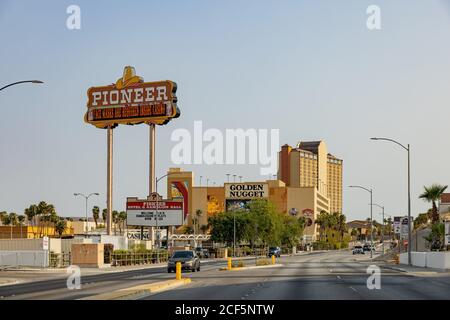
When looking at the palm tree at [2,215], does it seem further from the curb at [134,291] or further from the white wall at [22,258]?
the curb at [134,291]

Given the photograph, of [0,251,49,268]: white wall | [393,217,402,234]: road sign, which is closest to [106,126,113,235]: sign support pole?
[0,251,49,268]: white wall

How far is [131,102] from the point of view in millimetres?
106062

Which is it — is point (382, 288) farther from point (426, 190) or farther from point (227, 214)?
point (227, 214)

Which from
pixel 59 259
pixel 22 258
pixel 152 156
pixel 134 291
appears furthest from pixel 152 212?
pixel 134 291

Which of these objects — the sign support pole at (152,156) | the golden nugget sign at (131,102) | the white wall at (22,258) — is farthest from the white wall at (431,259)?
the sign support pole at (152,156)

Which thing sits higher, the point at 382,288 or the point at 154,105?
the point at 154,105

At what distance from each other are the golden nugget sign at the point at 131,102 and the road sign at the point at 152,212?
38.4 ft

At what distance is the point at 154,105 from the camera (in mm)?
104500

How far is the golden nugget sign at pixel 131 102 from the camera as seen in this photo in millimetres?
104125

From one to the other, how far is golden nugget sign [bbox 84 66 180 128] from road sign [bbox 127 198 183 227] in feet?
38.4

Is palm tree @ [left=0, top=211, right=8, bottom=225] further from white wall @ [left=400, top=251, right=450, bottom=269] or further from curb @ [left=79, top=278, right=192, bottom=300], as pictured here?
curb @ [left=79, top=278, right=192, bottom=300]

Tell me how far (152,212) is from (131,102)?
52.3 ft
